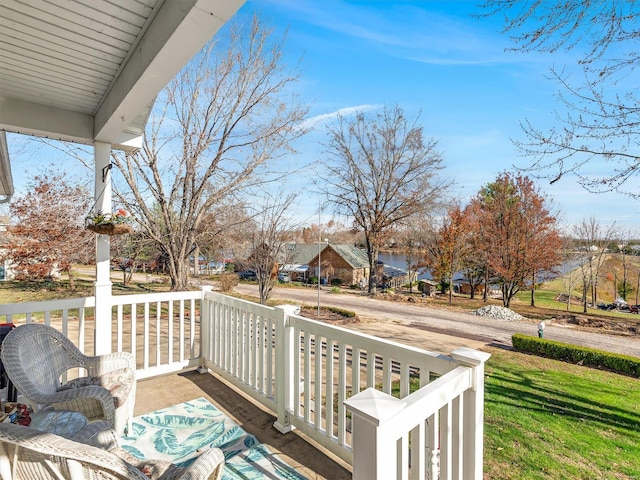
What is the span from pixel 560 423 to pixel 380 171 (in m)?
15.6

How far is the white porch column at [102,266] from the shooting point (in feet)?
10.3

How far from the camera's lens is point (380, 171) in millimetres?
18234

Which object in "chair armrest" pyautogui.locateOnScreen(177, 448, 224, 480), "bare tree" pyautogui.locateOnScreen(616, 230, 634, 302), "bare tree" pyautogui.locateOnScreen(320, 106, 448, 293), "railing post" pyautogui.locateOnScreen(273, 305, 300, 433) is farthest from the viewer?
"bare tree" pyautogui.locateOnScreen(320, 106, 448, 293)

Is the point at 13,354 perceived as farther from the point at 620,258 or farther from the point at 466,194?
the point at 620,258

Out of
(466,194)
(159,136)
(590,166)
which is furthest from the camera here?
(466,194)

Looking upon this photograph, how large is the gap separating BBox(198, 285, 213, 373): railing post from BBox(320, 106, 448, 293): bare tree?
14.8 metres

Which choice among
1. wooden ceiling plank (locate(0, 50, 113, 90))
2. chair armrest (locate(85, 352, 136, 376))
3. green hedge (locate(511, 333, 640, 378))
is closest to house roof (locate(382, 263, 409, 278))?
green hedge (locate(511, 333, 640, 378))

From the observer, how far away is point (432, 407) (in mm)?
1244

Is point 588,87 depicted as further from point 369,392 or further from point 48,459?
point 48,459

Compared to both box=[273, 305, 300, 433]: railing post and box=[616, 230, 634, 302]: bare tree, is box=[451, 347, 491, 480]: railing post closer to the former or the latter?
box=[273, 305, 300, 433]: railing post

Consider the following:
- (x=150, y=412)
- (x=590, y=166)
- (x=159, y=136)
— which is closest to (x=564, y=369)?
(x=590, y=166)

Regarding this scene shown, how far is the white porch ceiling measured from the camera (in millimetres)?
1616

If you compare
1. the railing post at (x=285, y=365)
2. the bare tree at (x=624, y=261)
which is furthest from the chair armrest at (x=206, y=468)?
the bare tree at (x=624, y=261)

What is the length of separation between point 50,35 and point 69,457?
234 centimetres
